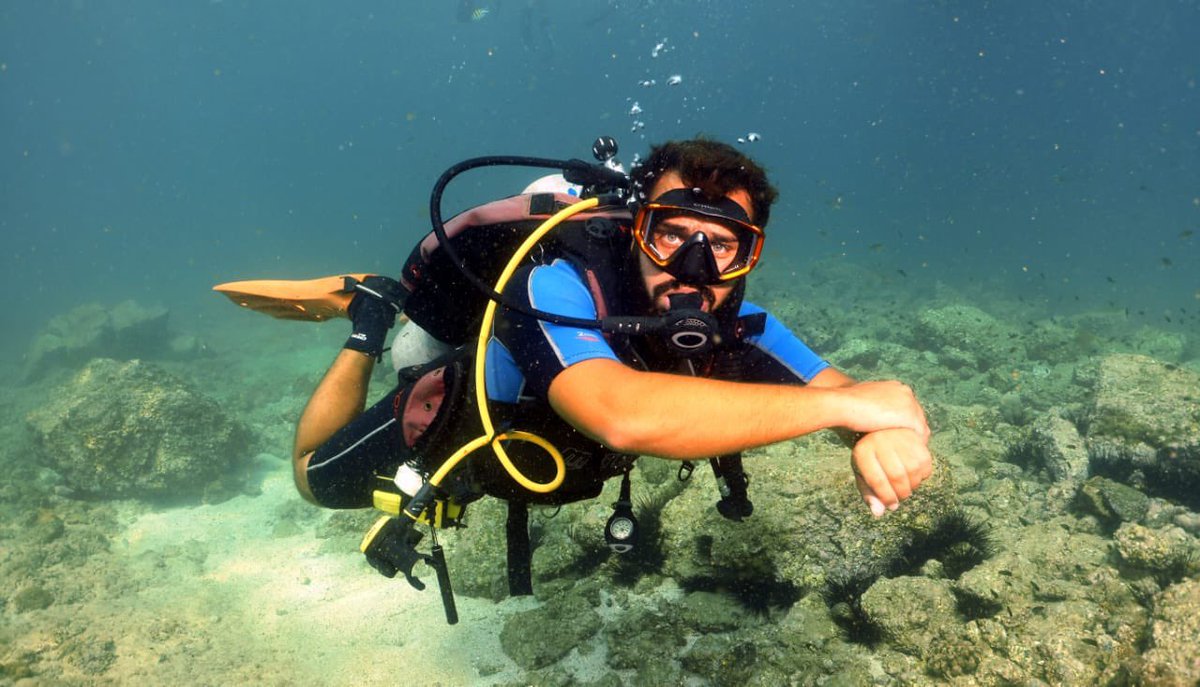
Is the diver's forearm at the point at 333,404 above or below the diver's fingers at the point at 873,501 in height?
below

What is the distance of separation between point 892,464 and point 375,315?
337 centimetres

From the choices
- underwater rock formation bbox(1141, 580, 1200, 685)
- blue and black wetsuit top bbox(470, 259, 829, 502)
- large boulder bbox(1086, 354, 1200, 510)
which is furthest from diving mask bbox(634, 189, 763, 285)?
large boulder bbox(1086, 354, 1200, 510)

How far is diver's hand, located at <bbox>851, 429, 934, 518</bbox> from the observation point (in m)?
1.75

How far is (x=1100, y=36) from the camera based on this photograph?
222 ft

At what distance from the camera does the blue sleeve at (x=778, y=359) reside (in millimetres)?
3127

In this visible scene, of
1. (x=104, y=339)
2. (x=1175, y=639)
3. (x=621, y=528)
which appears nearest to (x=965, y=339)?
(x=1175, y=639)

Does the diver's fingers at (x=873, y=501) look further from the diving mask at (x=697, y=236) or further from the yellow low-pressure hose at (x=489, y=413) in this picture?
the yellow low-pressure hose at (x=489, y=413)

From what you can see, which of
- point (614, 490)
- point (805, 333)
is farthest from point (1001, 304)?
point (614, 490)

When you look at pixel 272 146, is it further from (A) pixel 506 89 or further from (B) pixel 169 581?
(B) pixel 169 581

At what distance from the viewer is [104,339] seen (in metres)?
19.1

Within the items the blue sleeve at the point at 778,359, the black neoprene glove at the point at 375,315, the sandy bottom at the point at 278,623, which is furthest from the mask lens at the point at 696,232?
the sandy bottom at the point at 278,623

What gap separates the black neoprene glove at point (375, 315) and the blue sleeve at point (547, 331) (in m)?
1.74

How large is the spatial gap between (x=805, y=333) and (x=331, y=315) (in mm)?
13653

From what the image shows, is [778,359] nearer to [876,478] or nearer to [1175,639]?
[876,478]
